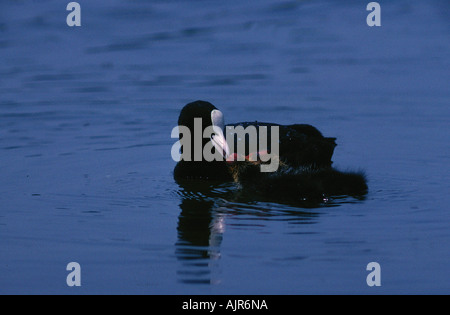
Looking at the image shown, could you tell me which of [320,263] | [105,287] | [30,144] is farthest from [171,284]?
[30,144]

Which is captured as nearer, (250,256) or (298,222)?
(250,256)

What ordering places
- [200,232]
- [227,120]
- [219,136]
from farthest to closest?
[227,120]
[219,136]
[200,232]

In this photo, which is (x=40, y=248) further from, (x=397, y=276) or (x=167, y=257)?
(x=397, y=276)

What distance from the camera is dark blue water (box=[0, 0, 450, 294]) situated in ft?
16.7

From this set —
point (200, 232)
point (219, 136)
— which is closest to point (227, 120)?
point (219, 136)

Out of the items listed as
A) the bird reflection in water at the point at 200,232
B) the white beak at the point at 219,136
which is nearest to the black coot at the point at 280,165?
the white beak at the point at 219,136

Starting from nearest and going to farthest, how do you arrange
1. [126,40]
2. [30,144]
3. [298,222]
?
1. [298,222]
2. [30,144]
3. [126,40]

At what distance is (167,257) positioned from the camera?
5.25 m

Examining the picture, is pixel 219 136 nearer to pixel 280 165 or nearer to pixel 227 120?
pixel 280 165

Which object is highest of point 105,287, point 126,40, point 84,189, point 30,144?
point 126,40

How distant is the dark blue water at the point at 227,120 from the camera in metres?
5.08

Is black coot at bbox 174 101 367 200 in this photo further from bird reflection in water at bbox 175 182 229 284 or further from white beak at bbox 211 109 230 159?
bird reflection in water at bbox 175 182 229 284

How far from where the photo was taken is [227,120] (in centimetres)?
917

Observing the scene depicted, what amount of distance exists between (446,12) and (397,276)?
9619mm
